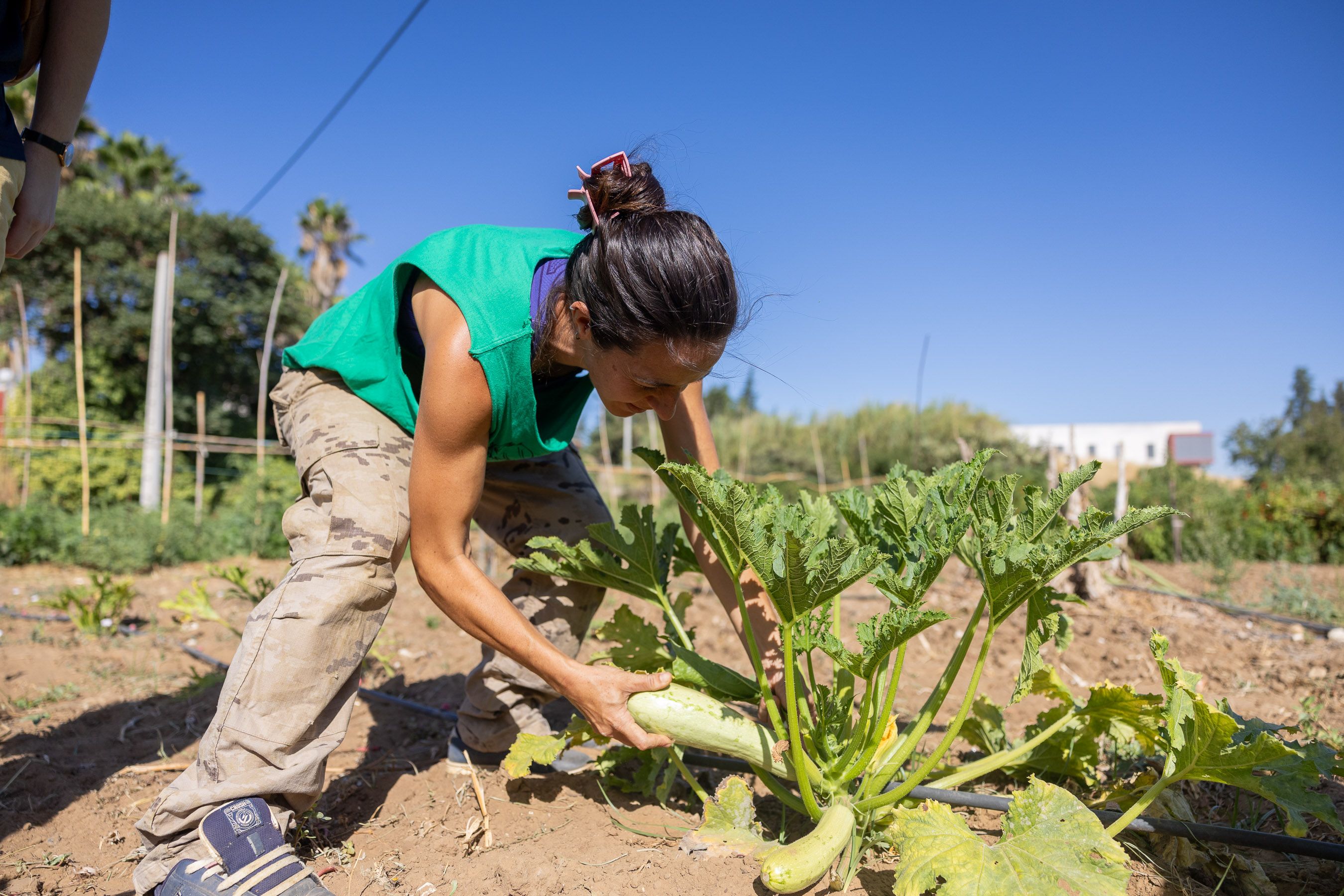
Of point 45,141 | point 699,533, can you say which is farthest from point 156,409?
point 699,533

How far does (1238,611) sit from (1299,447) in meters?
21.0

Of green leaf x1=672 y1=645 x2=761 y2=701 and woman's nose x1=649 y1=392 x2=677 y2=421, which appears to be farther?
green leaf x1=672 y1=645 x2=761 y2=701

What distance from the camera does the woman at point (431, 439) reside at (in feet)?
5.35

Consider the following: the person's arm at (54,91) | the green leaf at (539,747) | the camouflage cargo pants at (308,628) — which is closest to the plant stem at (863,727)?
the green leaf at (539,747)

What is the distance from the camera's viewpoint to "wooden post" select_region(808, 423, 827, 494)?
1153 centimetres

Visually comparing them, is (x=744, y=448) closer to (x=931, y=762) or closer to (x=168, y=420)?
(x=168, y=420)

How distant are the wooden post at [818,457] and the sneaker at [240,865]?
9606 millimetres

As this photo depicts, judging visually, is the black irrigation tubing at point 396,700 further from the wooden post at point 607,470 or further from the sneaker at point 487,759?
the wooden post at point 607,470

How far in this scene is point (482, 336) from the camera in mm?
1758

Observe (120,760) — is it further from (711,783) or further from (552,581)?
(711,783)

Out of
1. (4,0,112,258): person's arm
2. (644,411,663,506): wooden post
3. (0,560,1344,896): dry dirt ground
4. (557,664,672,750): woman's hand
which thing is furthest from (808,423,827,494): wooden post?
(4,0,112,258): person's arm

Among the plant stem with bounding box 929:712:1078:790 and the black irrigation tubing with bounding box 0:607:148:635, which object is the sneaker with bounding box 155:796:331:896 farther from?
the black irrigation tubing with bounding box 0:607:148:635

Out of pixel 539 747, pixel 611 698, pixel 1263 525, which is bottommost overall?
pixel 1263 525

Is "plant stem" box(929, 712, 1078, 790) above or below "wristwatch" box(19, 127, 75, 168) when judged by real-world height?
below
